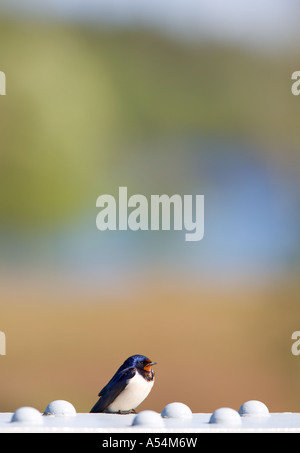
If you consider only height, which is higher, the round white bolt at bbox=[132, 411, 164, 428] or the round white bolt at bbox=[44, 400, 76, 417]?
the round white bolt at bbox=[132, 411, 164, 428]

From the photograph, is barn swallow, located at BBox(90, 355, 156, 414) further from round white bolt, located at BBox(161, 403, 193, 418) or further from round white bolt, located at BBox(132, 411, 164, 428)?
round white bolt, located at BBox(132, 411, 164, 428)

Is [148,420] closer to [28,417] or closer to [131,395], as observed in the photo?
[28,417]

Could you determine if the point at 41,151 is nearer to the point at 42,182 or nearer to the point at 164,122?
the point at 42,182

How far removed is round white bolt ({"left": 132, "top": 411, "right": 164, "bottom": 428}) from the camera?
1550 mm

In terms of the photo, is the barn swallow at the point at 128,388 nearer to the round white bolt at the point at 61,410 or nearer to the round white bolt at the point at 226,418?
the round white bolt at the point at 61,410

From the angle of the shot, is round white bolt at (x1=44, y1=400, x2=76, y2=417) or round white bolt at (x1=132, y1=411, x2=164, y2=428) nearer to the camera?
round white bolt at (x1=132, y1=411, x2=164, y2=428)

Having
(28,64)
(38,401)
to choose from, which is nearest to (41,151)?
(28,64)

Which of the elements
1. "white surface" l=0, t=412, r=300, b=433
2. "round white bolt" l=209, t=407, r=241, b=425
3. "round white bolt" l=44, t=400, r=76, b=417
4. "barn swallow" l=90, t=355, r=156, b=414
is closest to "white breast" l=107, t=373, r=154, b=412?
"barn swallow" l=90, t=355, r=156, b=414

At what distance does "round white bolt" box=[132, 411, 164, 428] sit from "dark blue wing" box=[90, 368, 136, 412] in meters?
0.56

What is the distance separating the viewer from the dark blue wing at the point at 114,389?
2131 mm

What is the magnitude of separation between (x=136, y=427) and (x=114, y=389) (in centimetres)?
60

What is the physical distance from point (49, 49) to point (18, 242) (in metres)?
1.68

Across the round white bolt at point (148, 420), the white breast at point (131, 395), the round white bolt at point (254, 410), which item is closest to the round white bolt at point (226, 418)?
the round white bolt at point (148, 420)

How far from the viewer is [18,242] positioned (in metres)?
7.23
